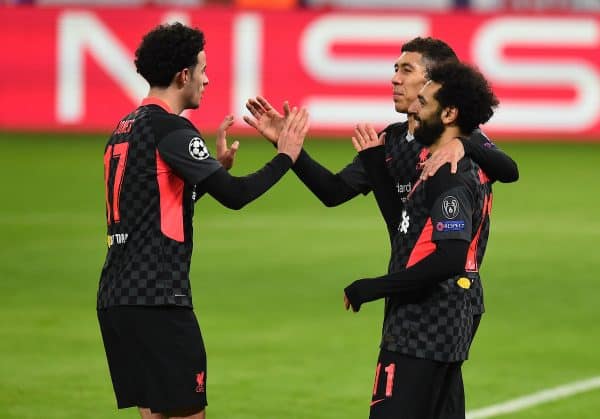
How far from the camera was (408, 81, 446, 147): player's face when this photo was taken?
18.8 feet

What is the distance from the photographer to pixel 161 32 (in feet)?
19.9

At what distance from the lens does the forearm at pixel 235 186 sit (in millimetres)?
5926

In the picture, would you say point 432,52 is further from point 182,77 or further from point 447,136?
point 182,77

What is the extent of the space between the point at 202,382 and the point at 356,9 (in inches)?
662

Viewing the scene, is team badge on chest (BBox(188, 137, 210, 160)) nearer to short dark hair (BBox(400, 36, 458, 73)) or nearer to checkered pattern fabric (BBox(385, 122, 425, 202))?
checkered pattern fabric (BBox(385, 122, 425, 202))

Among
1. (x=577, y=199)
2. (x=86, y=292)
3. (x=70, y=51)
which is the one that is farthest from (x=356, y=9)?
(x=86, y=292)

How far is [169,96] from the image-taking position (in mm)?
6090

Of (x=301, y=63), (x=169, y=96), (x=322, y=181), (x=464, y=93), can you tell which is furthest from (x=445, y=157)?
(x=301, y=63)

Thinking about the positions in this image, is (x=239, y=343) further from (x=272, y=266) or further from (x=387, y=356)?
(x=387, y=356)

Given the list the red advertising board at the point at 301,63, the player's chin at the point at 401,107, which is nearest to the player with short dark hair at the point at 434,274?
the player's chin at the point at 401,107

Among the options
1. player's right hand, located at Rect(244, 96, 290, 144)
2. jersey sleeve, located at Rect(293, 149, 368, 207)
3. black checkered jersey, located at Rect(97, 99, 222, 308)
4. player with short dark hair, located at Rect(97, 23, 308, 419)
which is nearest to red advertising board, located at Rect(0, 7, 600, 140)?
jersey sleeve, located at Rect(293, 149, 368, 207)

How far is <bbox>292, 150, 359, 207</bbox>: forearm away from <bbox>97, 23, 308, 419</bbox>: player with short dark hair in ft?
2.02

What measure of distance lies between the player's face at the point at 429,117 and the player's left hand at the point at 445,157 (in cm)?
7

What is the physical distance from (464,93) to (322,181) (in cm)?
124
